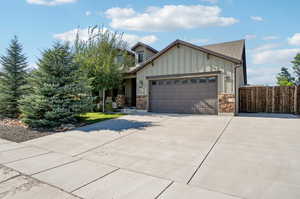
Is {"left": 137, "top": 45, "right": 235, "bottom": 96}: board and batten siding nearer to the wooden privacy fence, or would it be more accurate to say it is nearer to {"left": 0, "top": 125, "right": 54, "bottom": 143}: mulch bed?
the wooden privacy fence

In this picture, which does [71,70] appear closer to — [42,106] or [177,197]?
[42,106]

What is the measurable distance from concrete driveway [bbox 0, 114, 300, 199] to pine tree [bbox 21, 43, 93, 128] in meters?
2.23

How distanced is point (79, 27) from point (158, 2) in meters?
9.05

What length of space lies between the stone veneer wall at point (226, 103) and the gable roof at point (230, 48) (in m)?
4.14

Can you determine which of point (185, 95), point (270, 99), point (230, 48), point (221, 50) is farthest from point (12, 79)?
point (270, 99)

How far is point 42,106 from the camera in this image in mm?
8094

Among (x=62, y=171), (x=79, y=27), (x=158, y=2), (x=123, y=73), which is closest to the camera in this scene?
(x=62, y=171)

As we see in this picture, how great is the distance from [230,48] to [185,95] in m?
6.45

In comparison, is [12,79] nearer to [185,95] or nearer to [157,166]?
[185,95]

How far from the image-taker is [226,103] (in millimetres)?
10305

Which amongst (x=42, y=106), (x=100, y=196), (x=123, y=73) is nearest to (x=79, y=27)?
(x=123, y=73)

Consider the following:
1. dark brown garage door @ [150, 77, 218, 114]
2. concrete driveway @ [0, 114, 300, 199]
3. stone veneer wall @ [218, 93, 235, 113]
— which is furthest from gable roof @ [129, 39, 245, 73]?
concrete driveway @ [0, 114, 300, 199]

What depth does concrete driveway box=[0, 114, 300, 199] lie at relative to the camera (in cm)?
277

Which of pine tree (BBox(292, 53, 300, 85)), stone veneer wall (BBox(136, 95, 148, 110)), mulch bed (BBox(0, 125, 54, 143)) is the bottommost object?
mulch bed (BBox(0, 125, 54, 143))
